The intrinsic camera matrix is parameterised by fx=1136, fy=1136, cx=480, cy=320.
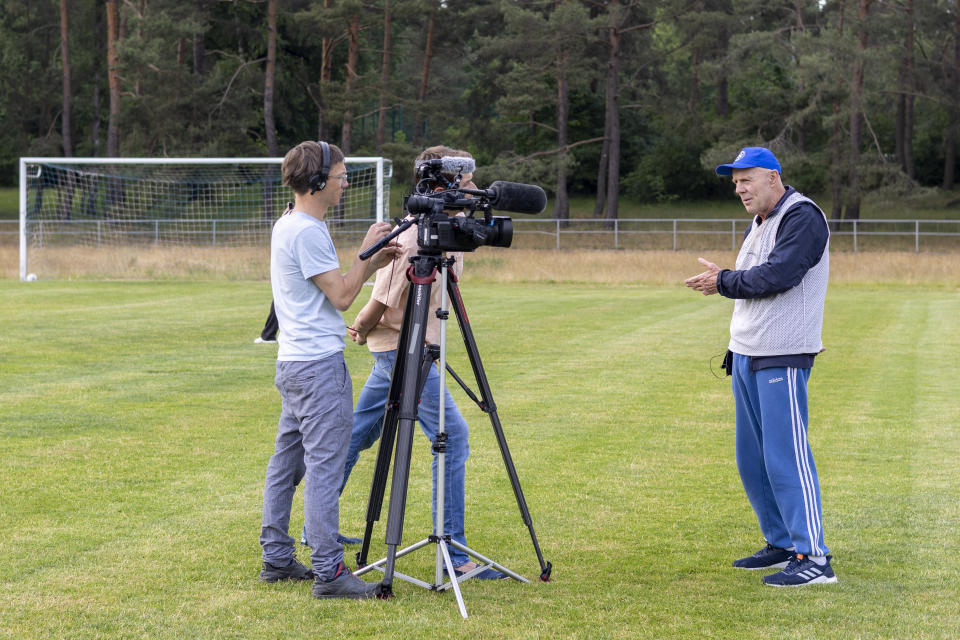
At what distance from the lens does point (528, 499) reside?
660 centimetres

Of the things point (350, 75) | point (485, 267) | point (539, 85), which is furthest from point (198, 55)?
point (485, 267)

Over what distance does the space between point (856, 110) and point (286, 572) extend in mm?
39435

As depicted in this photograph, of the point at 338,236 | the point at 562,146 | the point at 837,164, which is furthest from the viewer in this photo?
the point at 562,146

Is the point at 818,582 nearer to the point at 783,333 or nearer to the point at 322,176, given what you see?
the point at 783,333

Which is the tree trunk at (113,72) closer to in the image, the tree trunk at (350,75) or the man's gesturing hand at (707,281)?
the tree trunk at (350,75)

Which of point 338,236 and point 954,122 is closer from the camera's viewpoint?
point 338,236

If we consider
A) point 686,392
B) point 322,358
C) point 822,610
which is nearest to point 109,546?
point 322,358

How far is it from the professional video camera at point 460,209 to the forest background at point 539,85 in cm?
3736

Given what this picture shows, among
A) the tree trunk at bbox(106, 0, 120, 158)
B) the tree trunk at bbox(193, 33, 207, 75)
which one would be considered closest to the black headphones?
the tree trunk at bbox(106, 0, 120, 158)

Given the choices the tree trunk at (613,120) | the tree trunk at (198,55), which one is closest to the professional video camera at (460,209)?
the tree trunk at (613,120)

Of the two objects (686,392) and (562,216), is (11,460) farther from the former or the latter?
(562,216)

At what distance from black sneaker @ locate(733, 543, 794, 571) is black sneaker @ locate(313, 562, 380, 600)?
5.75 feet

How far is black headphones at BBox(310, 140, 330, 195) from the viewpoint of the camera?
459 centimetres

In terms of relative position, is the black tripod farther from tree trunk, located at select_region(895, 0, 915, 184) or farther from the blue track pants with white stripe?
tree trunk, located at select_region(895, 0, 915, 184)
